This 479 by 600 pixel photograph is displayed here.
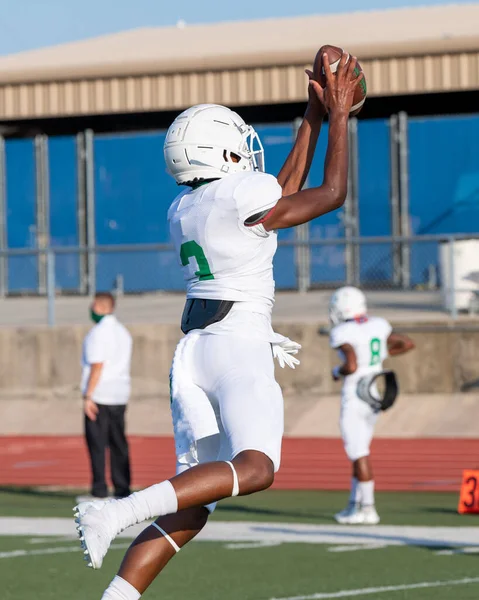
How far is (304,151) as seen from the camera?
569 centimetres

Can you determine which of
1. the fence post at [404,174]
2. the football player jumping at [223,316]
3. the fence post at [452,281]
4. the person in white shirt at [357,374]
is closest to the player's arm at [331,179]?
the football player jumping at [223,316]

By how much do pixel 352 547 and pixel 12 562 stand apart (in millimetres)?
2156

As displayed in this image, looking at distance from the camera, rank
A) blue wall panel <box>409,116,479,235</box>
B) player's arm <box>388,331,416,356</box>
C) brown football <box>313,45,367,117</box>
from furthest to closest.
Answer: blue wall panel <box>409,116,479,235</box>
player's arm <box>388,331,416,356</box>
brown football <box>313,45,367,117</box>

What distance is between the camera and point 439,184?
21078 millimetres

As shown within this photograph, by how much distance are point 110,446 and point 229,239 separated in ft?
23.2

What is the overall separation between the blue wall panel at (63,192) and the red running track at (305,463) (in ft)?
24.0

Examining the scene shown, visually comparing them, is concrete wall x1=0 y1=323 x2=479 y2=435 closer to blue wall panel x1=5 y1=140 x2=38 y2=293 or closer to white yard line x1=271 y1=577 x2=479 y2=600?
blue wall panel x1=5 y1=140 x2=38 y2=293

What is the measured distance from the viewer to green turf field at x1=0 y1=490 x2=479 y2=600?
7.18 m

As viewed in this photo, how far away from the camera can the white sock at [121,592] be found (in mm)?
5020

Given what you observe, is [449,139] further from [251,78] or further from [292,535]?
[292,535]

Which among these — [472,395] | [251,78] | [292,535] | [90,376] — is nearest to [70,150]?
[251,78]

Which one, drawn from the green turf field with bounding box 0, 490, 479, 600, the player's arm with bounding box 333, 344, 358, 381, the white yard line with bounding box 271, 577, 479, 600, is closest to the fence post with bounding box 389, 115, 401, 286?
the green turf field with bounding box 0, 490, 479, 600

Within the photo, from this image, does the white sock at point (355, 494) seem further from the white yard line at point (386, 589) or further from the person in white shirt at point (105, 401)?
the white yard line at point (386, 589)

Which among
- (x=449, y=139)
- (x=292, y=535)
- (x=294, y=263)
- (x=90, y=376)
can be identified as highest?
(x=449, y=139)
